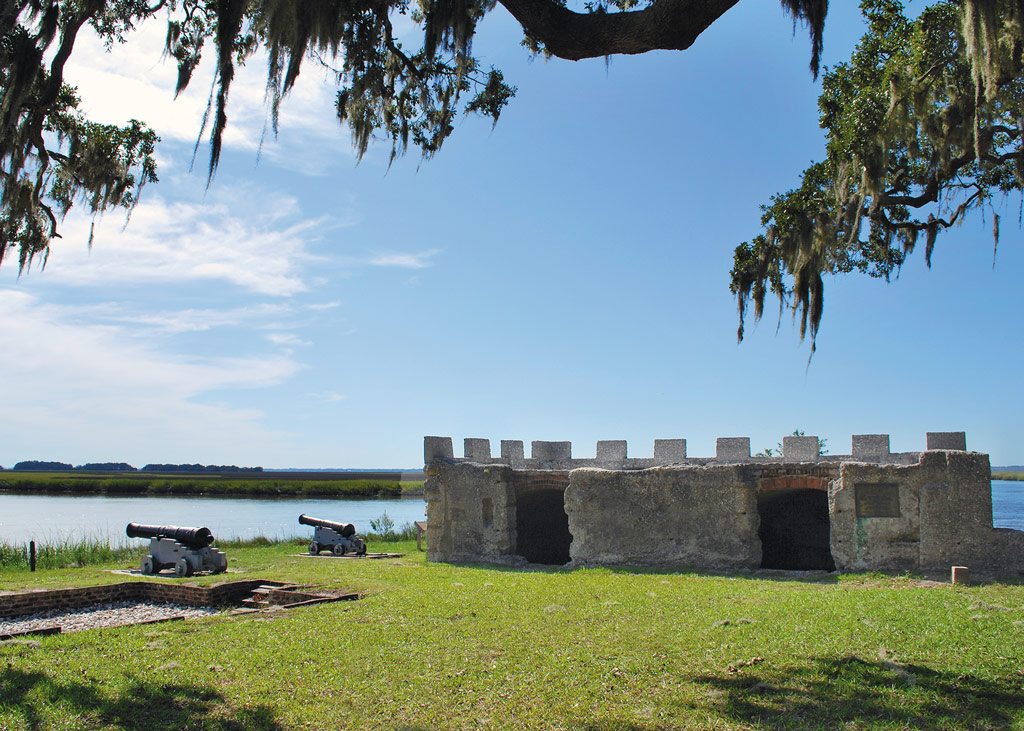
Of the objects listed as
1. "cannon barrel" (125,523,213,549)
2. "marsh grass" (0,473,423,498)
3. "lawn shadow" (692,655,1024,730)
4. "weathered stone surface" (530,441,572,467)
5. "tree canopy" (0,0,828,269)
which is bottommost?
"marsh grass" (0,473,423,498)

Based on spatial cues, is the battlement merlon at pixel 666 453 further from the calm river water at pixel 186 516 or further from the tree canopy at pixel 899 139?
the calm river water at pixel 186 516

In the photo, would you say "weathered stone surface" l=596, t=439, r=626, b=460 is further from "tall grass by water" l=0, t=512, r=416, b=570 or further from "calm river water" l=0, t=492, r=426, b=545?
"calm river water" l=0, t=492, r=426, b=545

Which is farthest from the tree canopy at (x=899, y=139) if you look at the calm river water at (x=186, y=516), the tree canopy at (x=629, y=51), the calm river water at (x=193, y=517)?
the calm river water at (x=193, y=517)

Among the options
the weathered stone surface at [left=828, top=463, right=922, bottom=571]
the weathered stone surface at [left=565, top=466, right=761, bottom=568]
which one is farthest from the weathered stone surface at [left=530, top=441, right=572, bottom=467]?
the weathered stone surface at [left=828, top=463, right=922, bottom=571]

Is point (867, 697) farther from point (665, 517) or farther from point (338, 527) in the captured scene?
point (338, 527)

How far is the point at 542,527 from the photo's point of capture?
61.1 feet

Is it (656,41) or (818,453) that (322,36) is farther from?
(818,453)

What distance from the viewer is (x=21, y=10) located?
6.61 m

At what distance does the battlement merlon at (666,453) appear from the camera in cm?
1295

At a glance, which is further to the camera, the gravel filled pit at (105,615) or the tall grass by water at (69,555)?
the tall grass by water at (69,555)

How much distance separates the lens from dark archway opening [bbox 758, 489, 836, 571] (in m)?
16.5

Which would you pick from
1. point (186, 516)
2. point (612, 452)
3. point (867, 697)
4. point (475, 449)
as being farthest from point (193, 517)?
point (867, 697)

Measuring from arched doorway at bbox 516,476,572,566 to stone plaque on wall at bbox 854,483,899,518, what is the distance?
7488mm

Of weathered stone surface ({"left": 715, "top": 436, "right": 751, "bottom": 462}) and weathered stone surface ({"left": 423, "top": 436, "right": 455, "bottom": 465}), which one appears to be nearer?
weathered stone surface ({"left": 715, "top": 436, "right": 751, "bottom": 462})
